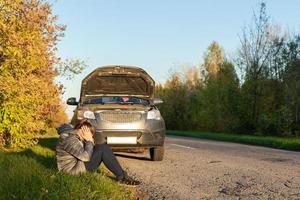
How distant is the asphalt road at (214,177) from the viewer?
7.02 metres

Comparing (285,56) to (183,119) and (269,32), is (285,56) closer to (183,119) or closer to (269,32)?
(269,32)

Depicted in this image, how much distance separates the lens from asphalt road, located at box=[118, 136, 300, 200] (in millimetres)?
7016

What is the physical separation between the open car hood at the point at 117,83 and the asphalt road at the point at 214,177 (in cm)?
180

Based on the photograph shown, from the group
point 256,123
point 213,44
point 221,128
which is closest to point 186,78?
point 213,44

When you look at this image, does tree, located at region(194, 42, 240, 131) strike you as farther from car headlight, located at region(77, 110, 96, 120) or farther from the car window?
car headlight, located at region(77, 110, 96, 120)

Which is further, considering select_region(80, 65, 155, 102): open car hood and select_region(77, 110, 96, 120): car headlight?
select_region(80, 65, 155, 102): open car hood

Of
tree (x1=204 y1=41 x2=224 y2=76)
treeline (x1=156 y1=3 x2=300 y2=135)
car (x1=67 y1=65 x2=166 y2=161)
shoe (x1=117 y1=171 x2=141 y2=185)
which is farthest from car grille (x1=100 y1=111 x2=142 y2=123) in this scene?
tree (x1=204 y1=41 x2=224 y2=76)

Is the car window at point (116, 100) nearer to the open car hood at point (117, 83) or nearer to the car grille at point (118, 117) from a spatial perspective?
the open car hood at point (117, 83)

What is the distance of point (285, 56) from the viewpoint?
37.8m

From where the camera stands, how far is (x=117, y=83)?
42.2ft

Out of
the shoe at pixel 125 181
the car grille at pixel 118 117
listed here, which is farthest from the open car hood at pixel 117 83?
the shoe at pixel 125 181

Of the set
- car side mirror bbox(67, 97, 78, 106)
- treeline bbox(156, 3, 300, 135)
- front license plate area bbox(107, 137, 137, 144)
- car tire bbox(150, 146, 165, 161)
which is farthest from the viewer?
treeline bbox(156, 3, 300, 135)

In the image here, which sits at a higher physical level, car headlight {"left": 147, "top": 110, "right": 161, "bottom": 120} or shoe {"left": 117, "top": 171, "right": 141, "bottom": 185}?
car headlight {"left": 147, "top": 110, "right": 161, "bottom": 120}

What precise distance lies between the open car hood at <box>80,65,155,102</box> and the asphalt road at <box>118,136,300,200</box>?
1.80 meters
